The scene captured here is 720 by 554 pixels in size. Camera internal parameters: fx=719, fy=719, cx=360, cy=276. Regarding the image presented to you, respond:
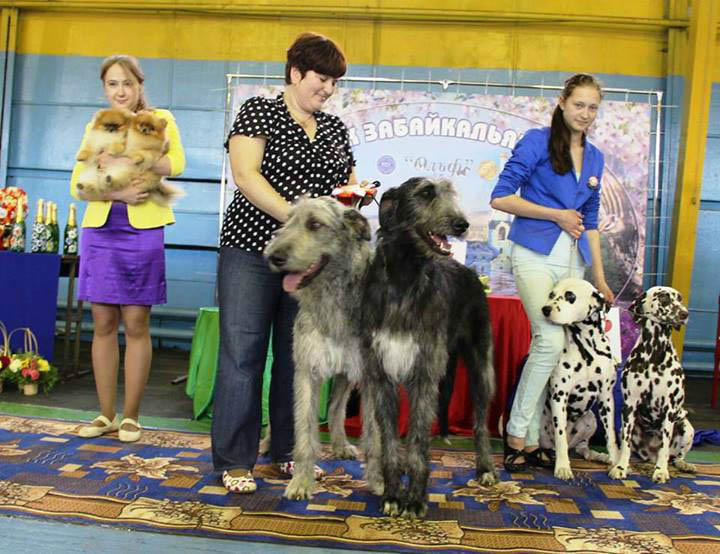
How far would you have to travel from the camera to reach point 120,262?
319 centimetres

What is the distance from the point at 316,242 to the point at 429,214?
378 millimetres

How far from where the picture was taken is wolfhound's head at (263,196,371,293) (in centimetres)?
228

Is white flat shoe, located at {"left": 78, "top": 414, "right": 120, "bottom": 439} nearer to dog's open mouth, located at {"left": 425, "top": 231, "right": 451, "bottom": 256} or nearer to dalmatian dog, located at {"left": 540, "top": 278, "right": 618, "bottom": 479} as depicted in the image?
dog's open mouth, located at {"left": 425, "top": 231, "right": 451, "bottom": 256}

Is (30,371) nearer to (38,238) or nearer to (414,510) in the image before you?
(38,238)

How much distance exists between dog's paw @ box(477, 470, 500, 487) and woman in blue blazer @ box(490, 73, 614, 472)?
20 cm

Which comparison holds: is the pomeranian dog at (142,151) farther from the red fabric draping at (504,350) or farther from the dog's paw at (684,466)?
the dog's paw at (684,466)

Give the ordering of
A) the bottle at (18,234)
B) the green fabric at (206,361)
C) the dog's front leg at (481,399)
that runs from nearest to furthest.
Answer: the dog's front leg at (481,399) → the green fabric at (206,361) → the bottle at (18,234)

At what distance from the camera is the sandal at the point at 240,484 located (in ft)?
8.32

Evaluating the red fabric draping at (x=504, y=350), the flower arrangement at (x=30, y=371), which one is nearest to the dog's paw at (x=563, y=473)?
the red fabric draping at (x=504, y=350)

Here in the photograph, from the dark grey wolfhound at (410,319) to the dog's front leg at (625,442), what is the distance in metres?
1.07

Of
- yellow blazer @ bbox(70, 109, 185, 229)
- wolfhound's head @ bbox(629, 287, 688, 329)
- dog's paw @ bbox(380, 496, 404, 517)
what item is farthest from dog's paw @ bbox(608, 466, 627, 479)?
yellow blazer @ bbox(70, 109, 185, 229)

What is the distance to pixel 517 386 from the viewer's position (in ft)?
10.8

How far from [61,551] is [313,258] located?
43.6 inches

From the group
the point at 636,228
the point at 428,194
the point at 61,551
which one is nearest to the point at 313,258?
the point at 428,194
